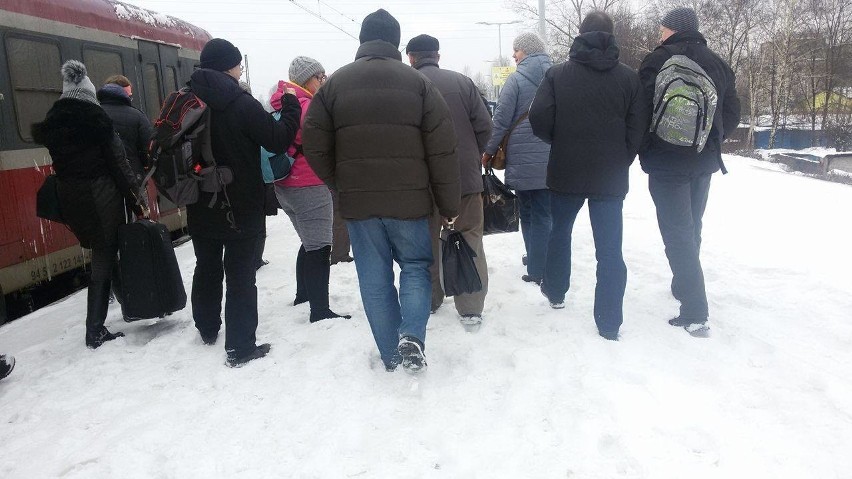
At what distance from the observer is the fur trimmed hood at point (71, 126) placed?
3543 millimetres

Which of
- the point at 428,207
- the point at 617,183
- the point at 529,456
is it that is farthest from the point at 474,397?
the point at 617,183

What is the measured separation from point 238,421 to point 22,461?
936 mm

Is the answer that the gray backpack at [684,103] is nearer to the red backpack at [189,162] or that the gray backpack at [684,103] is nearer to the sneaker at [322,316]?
the sneaker at [322,316]

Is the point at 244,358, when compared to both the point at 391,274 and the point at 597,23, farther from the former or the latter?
the point at 597,23

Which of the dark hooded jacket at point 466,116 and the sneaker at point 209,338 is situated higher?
the dark hooded jacket at point 466,116

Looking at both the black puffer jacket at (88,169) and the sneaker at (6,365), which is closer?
the sneaker at (6,365)

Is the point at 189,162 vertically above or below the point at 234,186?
above

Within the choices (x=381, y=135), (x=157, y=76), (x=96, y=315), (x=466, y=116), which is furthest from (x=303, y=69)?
(x=157, y=76)

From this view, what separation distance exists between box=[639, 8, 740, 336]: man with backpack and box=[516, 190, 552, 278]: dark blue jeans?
900 mm

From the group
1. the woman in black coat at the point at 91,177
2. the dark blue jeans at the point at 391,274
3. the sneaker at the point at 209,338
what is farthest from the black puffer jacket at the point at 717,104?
the woman in black coat at the point at 91,177

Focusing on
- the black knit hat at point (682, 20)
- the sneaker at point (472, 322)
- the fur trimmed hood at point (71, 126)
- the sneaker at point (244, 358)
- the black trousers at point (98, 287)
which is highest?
the black knit hat at point (682, 20)

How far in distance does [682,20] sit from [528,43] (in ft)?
4.07

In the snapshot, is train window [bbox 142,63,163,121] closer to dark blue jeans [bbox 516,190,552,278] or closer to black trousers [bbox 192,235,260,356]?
black trousers [bbox 192,235,260,356]

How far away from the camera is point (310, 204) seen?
385 centimetres
